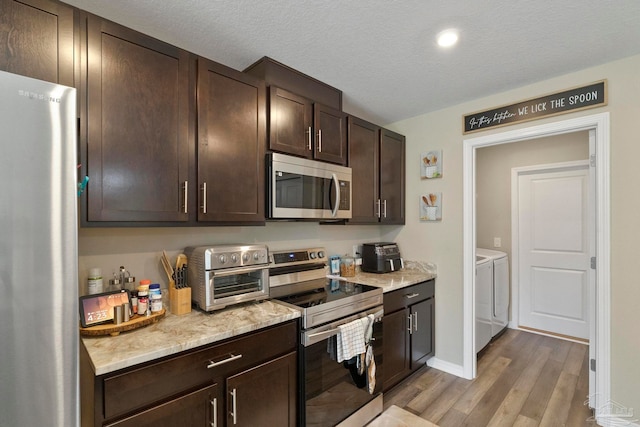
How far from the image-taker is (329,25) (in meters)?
1.63

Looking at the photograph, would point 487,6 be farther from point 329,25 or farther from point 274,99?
point 274,99

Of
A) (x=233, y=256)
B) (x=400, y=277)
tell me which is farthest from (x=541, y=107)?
(x=233, y=256)

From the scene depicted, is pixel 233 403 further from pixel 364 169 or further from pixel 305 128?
pixel 364 169

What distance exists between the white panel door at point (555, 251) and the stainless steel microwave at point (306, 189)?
288 centimetres

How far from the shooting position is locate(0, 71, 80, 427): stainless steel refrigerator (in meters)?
0.87

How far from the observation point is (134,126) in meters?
1.44

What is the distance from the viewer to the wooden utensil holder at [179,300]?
1.66 metres

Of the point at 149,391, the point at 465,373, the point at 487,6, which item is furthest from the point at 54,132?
the point at 465,373

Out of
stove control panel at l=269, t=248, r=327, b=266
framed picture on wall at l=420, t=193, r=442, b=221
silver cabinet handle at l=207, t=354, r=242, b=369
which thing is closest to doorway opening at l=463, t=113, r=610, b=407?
framed picture on wall at l=420, t=193, r=442, b=221

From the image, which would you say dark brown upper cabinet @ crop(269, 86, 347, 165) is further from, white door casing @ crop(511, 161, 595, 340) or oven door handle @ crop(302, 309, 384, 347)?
white door casing @ crop(511, 161, 595, 340)

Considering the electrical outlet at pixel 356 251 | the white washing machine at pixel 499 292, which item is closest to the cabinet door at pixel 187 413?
the electrical outlet at pixel 356 251

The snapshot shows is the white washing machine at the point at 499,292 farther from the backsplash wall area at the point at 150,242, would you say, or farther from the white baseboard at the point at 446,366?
the backsplash wall area at the point at 150,242

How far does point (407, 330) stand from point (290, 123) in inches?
77.0

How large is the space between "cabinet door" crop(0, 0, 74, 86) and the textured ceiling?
293 mm
